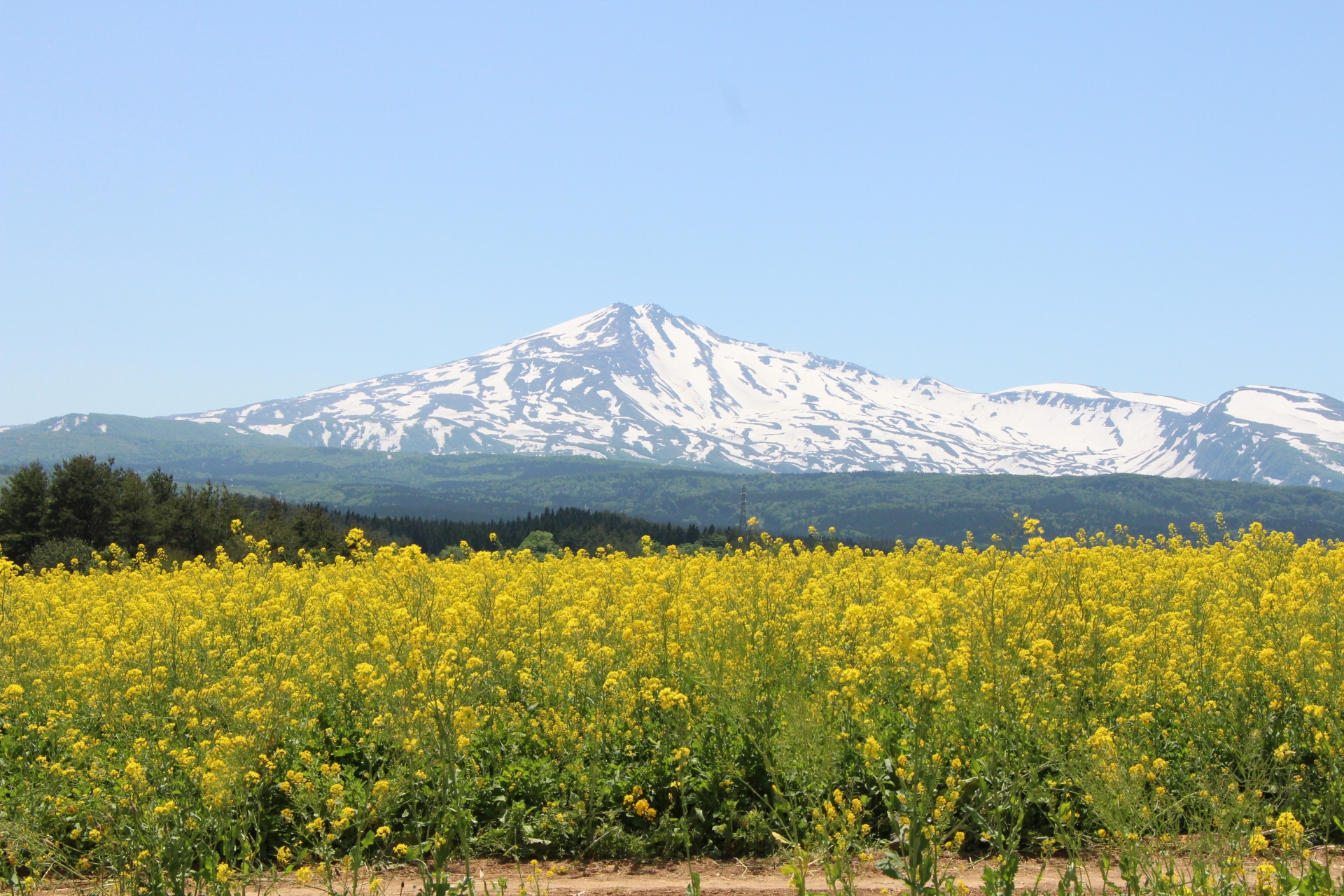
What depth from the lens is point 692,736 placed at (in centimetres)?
743

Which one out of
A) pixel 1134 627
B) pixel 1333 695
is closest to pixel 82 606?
pixel 1134 627

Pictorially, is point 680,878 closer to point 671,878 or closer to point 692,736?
point 671,878

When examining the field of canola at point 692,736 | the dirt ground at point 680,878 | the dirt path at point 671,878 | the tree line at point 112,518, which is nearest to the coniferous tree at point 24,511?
the tree line at point 112,518

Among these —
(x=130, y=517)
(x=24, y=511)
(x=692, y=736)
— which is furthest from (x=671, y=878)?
(x=24, y=511)

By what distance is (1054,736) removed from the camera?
22.7 feet

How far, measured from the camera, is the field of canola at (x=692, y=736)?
5.81 meters

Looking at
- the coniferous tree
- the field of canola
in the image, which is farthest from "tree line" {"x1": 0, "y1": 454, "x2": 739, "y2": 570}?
the field of canola

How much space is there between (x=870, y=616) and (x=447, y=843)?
436cm

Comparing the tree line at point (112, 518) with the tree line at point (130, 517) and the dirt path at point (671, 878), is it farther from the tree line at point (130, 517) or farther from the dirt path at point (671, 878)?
the dirt path at point (671, 878)

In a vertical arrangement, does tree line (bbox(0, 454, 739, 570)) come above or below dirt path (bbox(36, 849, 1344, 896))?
below

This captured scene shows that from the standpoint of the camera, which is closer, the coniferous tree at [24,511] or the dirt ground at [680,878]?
the dirt ground at [680,878]

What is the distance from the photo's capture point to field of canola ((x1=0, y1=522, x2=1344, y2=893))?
5812 mm

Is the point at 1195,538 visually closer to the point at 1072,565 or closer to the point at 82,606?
the point at 1072,565

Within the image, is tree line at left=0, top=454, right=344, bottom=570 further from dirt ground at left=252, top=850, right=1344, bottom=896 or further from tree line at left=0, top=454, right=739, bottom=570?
dirt ground at left=252, top=850, right=1344, bottom=896
